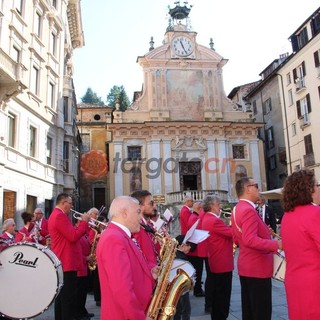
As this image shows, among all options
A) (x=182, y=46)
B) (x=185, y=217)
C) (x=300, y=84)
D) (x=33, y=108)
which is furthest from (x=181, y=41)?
(x=185, y=217)

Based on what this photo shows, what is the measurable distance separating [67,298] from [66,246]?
82 cm

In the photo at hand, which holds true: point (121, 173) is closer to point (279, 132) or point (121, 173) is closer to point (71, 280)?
point (279, 132)

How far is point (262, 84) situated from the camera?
35531 millimetres

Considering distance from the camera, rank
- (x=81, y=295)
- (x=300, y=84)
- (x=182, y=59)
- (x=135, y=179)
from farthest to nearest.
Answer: (x=182, y=59) < (x=135, y=179) < (x=300, y=84) < (x=81, y=295)

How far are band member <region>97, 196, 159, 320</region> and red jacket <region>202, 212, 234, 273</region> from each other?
2.76 meters

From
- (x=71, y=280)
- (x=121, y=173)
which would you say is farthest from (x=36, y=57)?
(x=71, y=280)

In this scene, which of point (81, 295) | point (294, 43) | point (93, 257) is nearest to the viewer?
point (81, 295)

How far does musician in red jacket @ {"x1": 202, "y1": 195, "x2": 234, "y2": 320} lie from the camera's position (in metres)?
5.65

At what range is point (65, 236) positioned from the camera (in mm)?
5602

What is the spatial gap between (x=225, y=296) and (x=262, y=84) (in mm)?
32702

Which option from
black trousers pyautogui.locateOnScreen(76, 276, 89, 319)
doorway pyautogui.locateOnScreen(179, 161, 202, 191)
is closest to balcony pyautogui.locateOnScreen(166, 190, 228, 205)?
→ doorway pyautogui.locateOnScreen(179, 161, 202, 191)

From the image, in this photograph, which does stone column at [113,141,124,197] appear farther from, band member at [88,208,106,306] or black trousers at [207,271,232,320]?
black trousers at [207,271,232,320]

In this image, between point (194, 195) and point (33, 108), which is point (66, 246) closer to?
point (33, 108)

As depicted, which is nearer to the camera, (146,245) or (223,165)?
(146,245)
